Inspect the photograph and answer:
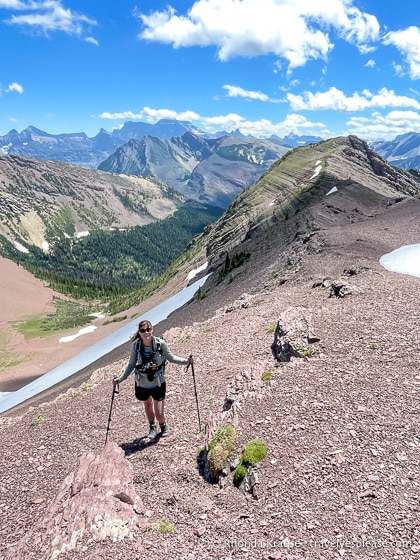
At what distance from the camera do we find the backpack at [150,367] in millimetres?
12852

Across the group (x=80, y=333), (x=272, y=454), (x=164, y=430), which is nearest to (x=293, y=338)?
(x=164, y=430)

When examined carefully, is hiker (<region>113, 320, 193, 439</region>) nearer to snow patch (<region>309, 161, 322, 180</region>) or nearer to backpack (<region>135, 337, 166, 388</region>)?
backpack (<region>135, 337, 166, 388</region>)

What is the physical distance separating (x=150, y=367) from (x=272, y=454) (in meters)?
4.61

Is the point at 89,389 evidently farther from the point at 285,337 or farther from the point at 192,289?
the point at 192,289

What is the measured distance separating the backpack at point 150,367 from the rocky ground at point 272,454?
222 cm

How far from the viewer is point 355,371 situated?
1431cm

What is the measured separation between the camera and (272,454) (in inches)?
437

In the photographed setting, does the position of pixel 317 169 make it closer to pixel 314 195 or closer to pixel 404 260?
pixel 314 195

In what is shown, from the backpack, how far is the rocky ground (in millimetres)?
2220

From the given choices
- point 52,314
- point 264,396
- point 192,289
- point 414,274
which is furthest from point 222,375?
point 52,314

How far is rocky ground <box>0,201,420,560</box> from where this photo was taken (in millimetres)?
8836

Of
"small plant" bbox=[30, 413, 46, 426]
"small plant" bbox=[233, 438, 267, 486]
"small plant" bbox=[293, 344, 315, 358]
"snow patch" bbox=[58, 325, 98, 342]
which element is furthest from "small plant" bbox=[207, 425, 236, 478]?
"snow patch" bbox=[58, 325, 98, 342]

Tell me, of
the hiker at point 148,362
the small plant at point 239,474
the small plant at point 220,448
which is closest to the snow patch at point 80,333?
the hiker at point 148,362

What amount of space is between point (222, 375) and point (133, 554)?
402 inches
